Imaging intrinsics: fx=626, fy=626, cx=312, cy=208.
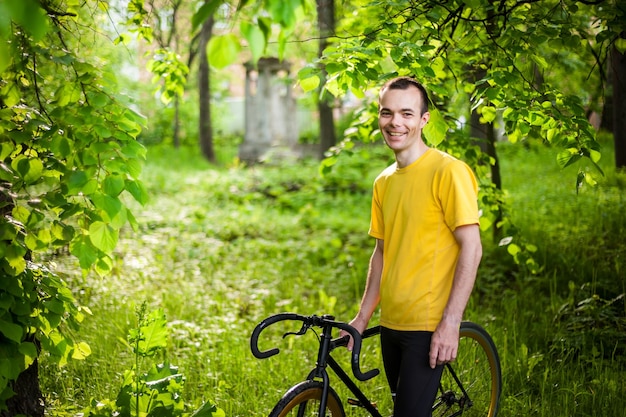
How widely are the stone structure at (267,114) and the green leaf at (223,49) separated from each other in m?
16.0

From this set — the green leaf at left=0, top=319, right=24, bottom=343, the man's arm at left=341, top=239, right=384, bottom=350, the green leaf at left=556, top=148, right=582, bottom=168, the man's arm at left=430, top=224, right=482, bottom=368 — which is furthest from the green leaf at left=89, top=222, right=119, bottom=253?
the green leaf at left=556, top=148, right=582, bottom=168

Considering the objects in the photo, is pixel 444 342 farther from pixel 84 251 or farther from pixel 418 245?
pixel 84 251

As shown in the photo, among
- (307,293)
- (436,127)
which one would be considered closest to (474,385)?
(436,127)

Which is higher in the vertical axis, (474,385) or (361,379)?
(361,379)

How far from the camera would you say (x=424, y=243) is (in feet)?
8.61

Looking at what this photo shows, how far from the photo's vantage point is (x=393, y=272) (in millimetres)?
2699

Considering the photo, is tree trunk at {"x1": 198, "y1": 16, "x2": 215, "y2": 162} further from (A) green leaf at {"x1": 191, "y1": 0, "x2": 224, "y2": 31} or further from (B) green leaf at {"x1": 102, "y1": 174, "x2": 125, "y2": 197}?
(A) green leaf at {"x1": 191, "y1": 0, "x2": 224, "y2": 31}

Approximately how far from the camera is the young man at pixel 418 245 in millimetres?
2555

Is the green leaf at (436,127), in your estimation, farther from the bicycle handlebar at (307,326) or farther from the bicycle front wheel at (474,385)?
the bicycle handlebar at (307,326)

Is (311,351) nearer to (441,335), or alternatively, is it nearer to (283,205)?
(441,335)

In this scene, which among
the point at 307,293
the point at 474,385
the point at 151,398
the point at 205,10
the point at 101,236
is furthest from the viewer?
the point at 307,293

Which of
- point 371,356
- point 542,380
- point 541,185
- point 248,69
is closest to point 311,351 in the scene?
point 371,356

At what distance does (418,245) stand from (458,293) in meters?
0.27

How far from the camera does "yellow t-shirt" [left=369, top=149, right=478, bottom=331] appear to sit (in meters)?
2.59
